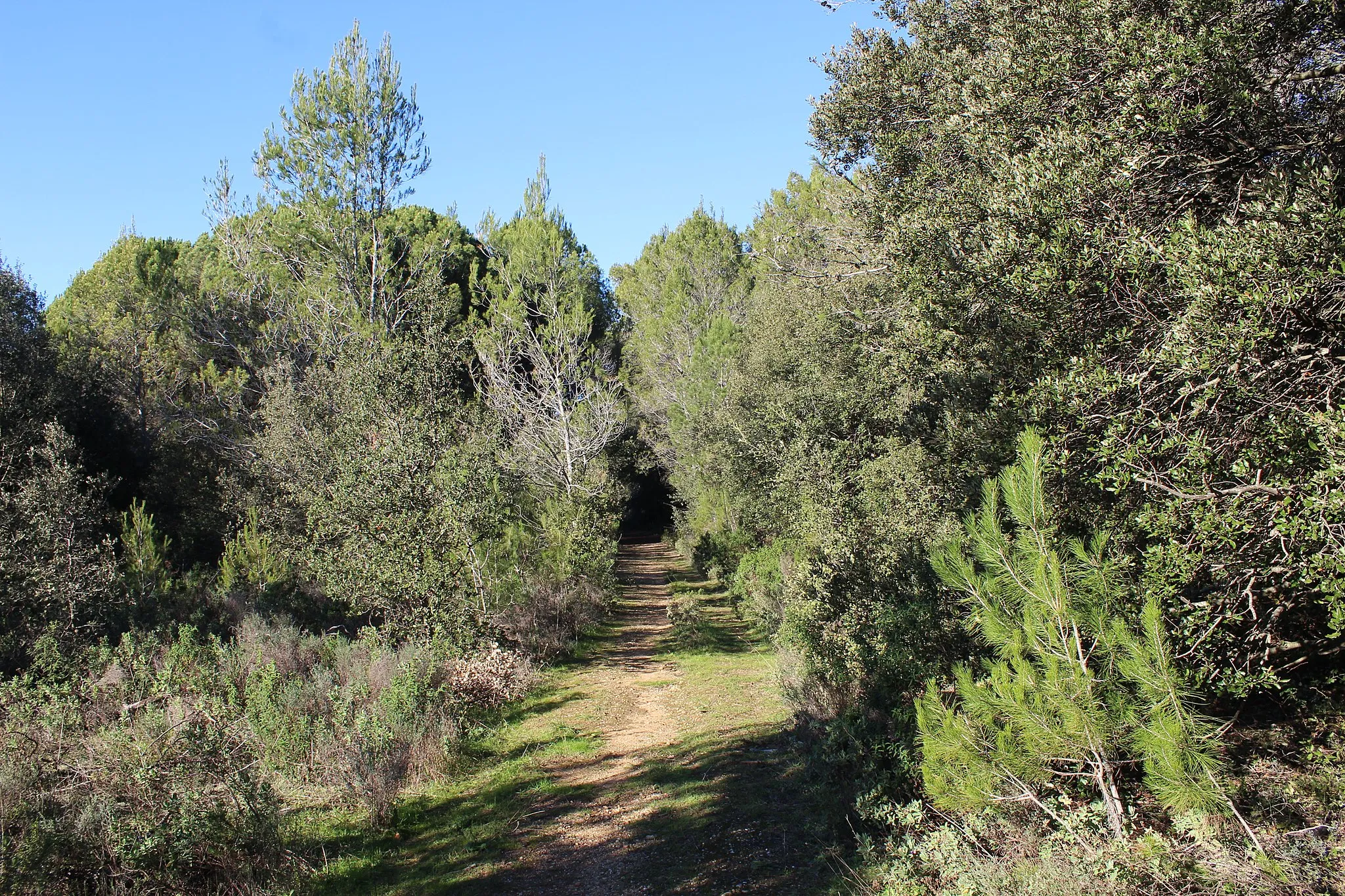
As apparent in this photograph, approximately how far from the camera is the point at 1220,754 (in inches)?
163

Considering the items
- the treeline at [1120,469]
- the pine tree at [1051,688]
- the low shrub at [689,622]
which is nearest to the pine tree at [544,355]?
the low shrub at [689,622]

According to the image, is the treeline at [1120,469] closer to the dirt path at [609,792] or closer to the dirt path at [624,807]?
the dirt path at [624,807]

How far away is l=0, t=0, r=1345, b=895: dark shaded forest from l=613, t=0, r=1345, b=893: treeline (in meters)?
0.03

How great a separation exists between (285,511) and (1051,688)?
64.3ft

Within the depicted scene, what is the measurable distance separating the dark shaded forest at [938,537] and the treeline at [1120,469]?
0.03 meters

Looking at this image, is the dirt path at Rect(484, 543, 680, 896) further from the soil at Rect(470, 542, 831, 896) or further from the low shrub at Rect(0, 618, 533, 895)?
the low shrub at Rect(0, 618, 533, 895)

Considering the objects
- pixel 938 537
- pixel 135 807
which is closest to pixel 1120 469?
pixel 938 537

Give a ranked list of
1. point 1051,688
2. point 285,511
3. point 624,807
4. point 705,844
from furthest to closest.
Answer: point 285,511 < point 624,807 < point 705,844 < point 1051,688

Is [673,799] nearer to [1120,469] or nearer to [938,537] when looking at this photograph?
[938,537]

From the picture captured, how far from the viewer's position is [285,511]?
19.6 meters

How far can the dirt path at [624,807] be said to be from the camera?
19.7ft

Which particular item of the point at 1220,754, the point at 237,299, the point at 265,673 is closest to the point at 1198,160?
the point at 1220,754

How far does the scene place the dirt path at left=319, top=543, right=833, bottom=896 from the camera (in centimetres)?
600

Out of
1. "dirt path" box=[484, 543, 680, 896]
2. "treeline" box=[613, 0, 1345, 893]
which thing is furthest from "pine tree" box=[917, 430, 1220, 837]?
"dirt path" box=[484, 543, 680, 896]
